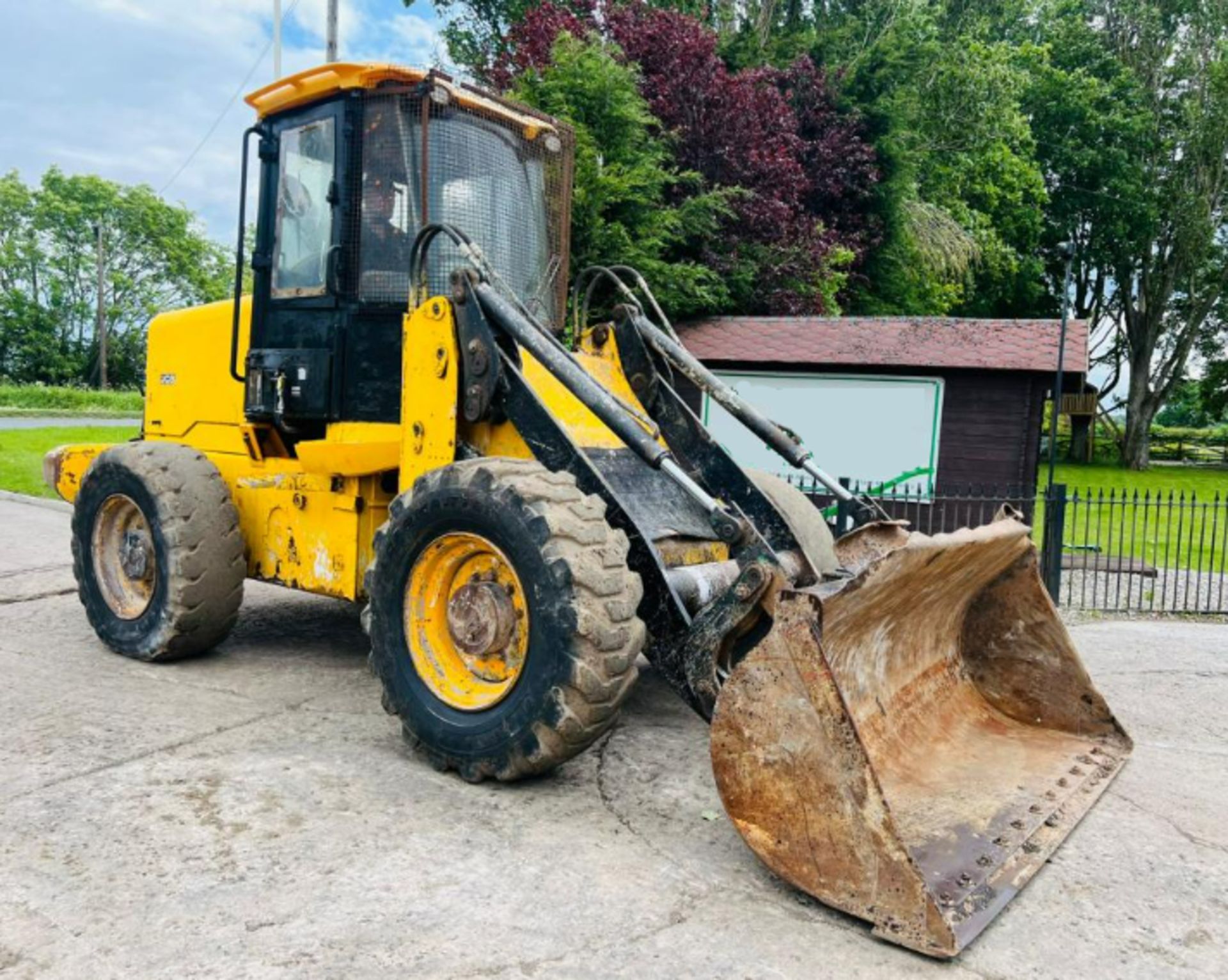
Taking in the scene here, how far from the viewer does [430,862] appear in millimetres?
3164

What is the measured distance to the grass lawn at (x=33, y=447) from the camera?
540 inches

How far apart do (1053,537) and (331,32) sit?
14.0m

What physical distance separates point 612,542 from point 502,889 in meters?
1.19

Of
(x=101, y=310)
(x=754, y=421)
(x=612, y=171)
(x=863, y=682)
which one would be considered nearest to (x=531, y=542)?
(x=863, y=682)

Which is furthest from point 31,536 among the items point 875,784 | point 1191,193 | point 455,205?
point 1191,193

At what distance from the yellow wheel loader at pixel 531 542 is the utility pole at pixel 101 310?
47621 mm

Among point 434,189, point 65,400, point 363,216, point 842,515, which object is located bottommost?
point 842,515

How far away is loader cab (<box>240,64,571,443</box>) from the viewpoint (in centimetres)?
484

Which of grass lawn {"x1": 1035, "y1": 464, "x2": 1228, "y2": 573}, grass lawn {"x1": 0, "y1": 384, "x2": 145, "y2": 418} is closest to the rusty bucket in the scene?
grass lawn {"x1": 1035, "y1": 464, "x2": 1228, "y2": 573}

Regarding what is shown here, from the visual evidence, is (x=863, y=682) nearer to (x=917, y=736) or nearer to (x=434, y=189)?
(x=917, y=736)

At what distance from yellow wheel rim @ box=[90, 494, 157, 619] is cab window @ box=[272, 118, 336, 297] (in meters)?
1.46

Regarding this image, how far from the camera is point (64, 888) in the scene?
292 centimetres

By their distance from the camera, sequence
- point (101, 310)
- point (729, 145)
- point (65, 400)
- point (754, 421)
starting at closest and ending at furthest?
point (754, 421)
point (729, 145)
point (65, 400)
point (101, 310)

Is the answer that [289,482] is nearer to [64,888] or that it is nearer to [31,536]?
[64,888]
